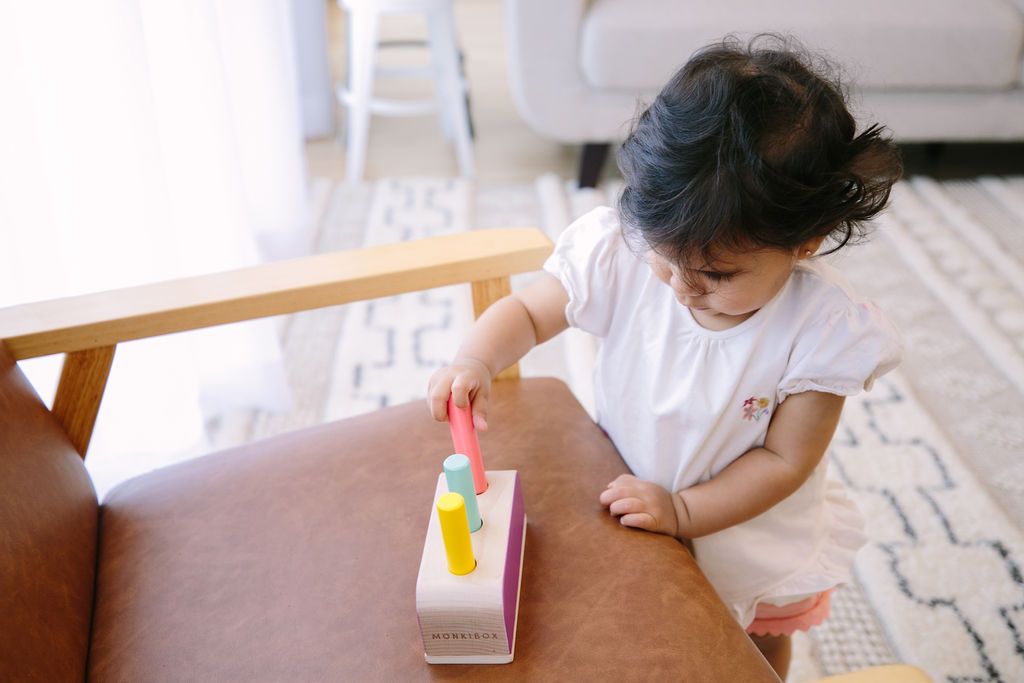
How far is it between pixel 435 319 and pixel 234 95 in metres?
0.59

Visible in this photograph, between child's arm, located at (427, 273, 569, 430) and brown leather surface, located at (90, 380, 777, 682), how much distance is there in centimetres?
8

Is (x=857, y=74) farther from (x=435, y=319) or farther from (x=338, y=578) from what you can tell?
(x=338, y=578)

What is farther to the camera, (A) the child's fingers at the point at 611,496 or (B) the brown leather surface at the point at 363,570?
(A) the child's fingers at the point at 611,496

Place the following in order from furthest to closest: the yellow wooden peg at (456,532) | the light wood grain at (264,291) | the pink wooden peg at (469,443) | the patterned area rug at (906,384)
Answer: the patterned area rug at (906,384)
the light wood grain at (264,291)
the pink wooden peg at (469,443)
the yellow wooden peg at (456,532)

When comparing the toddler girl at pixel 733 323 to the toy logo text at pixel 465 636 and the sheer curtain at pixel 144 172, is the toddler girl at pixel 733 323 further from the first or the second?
the sheer curtain at pixel 144 172

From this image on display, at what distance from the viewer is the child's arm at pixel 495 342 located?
777mm

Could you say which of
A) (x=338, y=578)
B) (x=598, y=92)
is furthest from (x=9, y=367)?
(x=598, y=92)

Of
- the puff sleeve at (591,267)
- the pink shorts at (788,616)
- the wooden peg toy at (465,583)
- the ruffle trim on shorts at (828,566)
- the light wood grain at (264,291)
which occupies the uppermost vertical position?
the puff sleeve at (591,267)

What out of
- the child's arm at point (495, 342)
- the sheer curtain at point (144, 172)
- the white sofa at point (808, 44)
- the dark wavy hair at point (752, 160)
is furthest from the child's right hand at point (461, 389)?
the white sofa at point (808, 44)

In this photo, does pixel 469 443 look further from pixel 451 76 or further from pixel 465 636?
pixel 451 76

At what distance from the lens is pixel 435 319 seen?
1.78 metres

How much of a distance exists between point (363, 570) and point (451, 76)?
Answer: 1.75 m

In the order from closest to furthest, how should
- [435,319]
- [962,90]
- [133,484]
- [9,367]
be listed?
[9,367], [133,484], [435,319], [962,90]

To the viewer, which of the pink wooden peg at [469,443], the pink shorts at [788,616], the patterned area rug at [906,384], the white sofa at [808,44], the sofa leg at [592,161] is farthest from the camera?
the sofa leg at [592,161]
